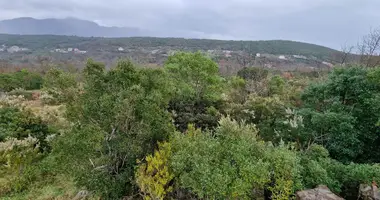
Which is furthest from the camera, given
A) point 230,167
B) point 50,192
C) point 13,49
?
point 13,49

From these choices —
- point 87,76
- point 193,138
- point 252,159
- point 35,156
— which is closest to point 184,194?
point 193,138

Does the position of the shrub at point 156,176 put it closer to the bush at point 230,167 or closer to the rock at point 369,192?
the bush at point 230,167

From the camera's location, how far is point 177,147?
9336 mm

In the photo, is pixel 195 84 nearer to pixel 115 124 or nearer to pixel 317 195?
pixel 115 124

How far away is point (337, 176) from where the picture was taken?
33.5 ft

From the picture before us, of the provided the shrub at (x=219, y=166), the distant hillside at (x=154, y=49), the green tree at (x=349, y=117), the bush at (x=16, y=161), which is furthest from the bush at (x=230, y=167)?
the distant hillside at (x=154, y=49)

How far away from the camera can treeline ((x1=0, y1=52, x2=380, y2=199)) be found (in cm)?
838

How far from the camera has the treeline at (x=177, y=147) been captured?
8.38 metres

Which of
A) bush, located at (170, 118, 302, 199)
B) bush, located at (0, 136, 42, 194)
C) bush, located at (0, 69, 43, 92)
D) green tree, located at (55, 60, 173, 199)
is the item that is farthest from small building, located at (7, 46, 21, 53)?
bush, located at (170, 118, 302, 199)

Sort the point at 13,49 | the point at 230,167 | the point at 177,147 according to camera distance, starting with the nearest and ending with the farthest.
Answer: the point at 230,167 < the point at 177,147 < the point at 13,49

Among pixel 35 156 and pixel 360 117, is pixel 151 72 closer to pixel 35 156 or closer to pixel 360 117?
pixel 35 156

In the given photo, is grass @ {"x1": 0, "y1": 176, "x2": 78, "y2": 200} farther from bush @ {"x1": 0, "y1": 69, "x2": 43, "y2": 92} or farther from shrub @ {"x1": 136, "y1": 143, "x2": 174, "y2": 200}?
bush @ {"x1": 0, "y1": 69, "x2": 43, "y2": 92}

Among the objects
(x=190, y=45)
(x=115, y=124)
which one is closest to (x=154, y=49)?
(x=190, y=45)

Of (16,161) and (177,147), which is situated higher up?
(177,147)
